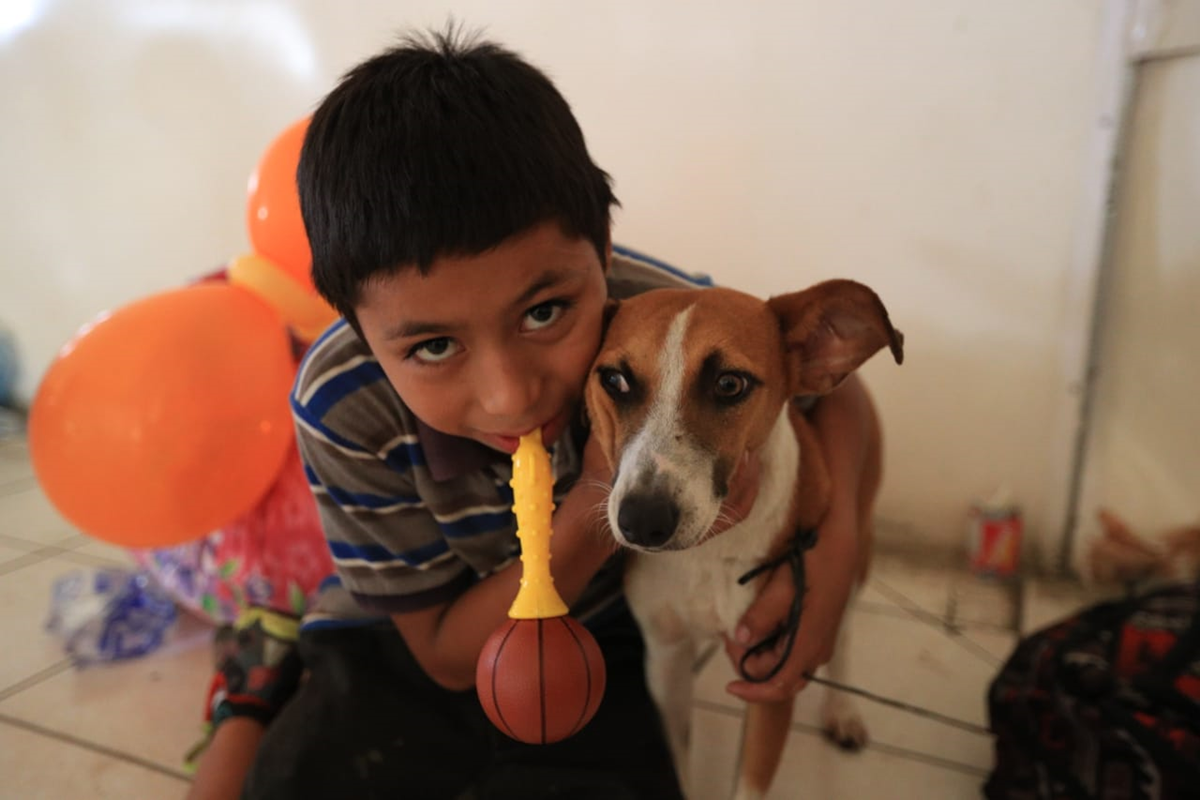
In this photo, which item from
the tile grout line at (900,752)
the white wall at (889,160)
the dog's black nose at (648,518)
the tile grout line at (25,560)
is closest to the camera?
the dog's black nose at (648,518)

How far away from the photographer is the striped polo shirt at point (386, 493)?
0.90m

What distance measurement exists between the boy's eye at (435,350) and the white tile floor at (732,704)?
0.78 m

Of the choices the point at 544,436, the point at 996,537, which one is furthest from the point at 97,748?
the point at 996,537

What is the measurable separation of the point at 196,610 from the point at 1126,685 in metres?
1.55

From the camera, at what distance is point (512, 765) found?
98cm

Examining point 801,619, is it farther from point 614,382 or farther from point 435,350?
point 435,350

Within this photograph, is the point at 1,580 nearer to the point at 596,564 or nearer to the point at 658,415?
the point at 596,564

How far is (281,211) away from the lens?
1411 millimetres

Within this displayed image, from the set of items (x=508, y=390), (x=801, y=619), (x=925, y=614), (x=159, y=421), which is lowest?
(x=925, y=614)

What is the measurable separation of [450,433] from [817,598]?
467 mm

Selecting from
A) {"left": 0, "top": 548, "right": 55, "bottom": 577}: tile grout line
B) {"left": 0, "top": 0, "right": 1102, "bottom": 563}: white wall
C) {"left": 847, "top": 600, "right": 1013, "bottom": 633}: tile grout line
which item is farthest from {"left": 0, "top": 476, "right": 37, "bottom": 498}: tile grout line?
{"left": 847, "top": 600, "right": 1013, "bottom": 633}: tile grout line

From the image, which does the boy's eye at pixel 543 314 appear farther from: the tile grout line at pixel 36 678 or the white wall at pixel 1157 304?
the tile grout line at pixel 36 678

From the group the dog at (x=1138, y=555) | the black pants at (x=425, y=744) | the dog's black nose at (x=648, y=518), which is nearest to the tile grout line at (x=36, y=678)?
the black pants at (x=425, y=744)

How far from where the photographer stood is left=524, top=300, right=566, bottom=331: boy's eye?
2.34 feet
